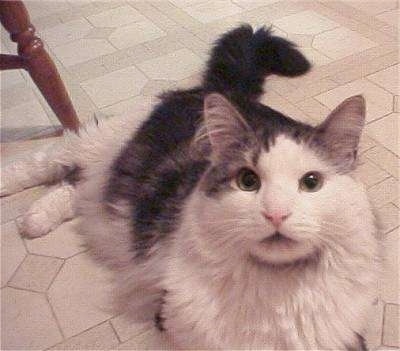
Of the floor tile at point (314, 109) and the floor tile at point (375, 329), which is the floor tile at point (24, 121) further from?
the floor tile at point (375, 329)

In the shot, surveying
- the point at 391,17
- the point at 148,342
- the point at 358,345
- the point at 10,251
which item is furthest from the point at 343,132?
the point at 391,17

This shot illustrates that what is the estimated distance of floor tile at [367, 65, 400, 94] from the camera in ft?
5.86

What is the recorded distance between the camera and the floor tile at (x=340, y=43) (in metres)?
2.05

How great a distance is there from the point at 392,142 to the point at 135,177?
905mm

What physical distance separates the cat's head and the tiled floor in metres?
0.14

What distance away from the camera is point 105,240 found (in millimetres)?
1278

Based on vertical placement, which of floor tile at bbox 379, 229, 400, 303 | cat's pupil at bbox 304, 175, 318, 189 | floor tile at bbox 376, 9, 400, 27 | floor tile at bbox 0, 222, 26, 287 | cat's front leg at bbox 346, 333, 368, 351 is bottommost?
floor tile at bbox 0, 222, 26, 287

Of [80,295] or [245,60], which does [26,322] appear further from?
[245,60]

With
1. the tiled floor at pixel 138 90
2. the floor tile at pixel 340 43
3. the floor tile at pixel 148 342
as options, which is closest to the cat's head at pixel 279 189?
the tiled floor at pixel 138 90

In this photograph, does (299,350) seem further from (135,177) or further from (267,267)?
(135,177)

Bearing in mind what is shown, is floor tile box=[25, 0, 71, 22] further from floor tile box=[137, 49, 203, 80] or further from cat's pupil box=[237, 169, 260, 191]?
cat's pupil box=[237, 169, 260, 191]

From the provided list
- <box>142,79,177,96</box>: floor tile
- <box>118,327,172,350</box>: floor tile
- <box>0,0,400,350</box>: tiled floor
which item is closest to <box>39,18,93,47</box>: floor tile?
<box>0,0,400,350</box>: tiled floor

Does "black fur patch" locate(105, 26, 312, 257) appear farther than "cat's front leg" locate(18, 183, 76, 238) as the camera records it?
No

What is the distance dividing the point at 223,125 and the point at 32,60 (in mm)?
973
